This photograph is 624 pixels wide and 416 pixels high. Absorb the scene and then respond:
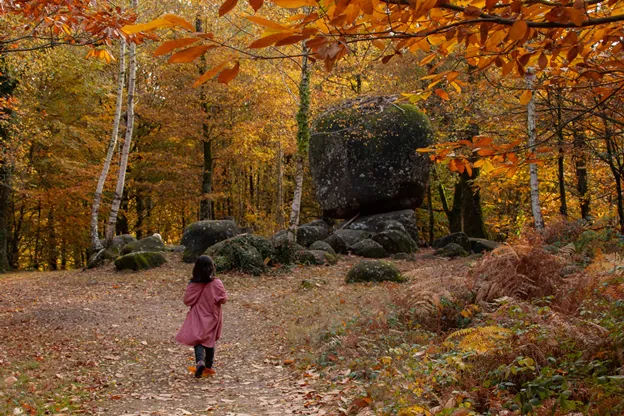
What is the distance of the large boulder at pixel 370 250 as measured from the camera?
627 inches

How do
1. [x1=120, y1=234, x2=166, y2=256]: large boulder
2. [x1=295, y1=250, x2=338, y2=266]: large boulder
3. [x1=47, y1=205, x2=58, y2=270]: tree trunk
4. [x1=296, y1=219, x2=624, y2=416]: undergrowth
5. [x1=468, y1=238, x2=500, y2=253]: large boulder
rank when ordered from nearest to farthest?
1. [x1=296, y1=219, x2=624, y2=416]: undergrowth
2. [x1=295, y1=250, x2=338, y2=266]: large boulder
3. [x1=468, y1=238, x2=500, y2=253]: large boulder
4. [x1=120, y1=234, x2=166, y2=256]: large boulder
5. [x1=47, y1=205, x2=58, y2=270]: tree trunk

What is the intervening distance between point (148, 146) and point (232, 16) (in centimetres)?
1108

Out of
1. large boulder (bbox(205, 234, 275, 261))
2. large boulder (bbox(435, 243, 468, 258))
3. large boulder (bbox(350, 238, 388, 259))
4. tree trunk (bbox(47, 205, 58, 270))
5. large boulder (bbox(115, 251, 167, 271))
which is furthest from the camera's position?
tree trunk (bbox(47, 205, 58, 270))

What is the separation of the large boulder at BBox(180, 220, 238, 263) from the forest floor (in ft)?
7.88

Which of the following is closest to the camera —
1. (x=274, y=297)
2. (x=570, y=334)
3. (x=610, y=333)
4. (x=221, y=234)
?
(x=610, y=333)

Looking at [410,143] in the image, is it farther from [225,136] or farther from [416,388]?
[416,388]

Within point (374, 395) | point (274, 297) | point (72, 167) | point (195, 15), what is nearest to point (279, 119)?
point (195, 15)

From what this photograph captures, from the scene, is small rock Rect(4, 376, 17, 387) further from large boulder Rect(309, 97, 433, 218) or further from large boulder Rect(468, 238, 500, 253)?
large boulder Rect(309, 97, 433, 218)

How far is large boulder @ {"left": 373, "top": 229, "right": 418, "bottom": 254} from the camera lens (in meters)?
16.4

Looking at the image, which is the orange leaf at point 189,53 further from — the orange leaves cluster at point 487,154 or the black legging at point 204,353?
the black legging at point 204,353

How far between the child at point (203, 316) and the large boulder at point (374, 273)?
5311mm

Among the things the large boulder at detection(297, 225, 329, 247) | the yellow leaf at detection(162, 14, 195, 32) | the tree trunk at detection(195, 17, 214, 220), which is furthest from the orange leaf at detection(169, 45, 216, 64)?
the tree trunk at detection(195, 17, 214, 220)

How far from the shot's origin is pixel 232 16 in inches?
692

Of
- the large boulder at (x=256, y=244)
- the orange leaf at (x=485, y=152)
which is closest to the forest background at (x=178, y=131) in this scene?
the large boulder at (x=256, y=244)
